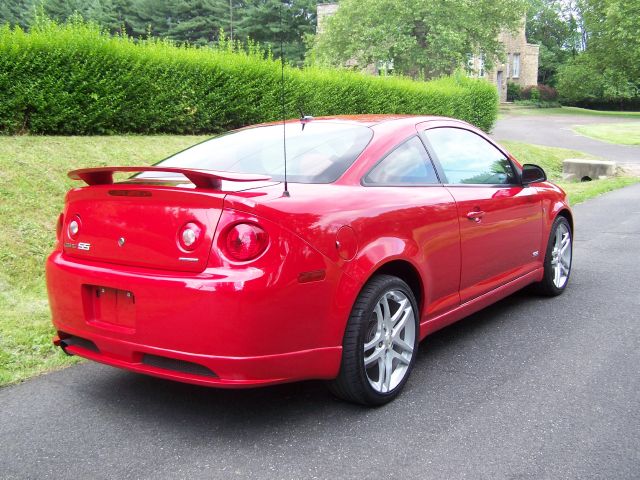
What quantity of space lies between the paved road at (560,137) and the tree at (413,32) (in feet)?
15.3

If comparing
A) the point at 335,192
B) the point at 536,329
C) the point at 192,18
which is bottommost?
the point at 536,329

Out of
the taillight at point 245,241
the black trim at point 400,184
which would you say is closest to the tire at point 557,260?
the black trim at point 400,184

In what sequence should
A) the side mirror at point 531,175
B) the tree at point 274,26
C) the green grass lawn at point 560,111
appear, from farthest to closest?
the green grass lawn at point 560,111
the tree at point 274,26
the side mirror at point 531,175

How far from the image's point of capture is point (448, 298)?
405 cm

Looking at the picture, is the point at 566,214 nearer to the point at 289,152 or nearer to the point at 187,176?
the point at 289,152

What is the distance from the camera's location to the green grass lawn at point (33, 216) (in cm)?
423

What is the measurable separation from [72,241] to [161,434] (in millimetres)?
1108

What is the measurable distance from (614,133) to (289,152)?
99.6 feet

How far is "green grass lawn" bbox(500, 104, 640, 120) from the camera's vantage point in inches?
1826

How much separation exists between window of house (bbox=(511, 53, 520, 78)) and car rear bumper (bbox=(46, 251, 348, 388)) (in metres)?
58.3

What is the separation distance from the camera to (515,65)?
56.9 meters

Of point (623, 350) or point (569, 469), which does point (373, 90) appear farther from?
point (569, 469)

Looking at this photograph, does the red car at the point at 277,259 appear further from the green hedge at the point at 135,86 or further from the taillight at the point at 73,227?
the green hedge at the point at 135,86

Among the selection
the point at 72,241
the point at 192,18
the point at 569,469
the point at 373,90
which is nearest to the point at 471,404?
the point at 569,469
